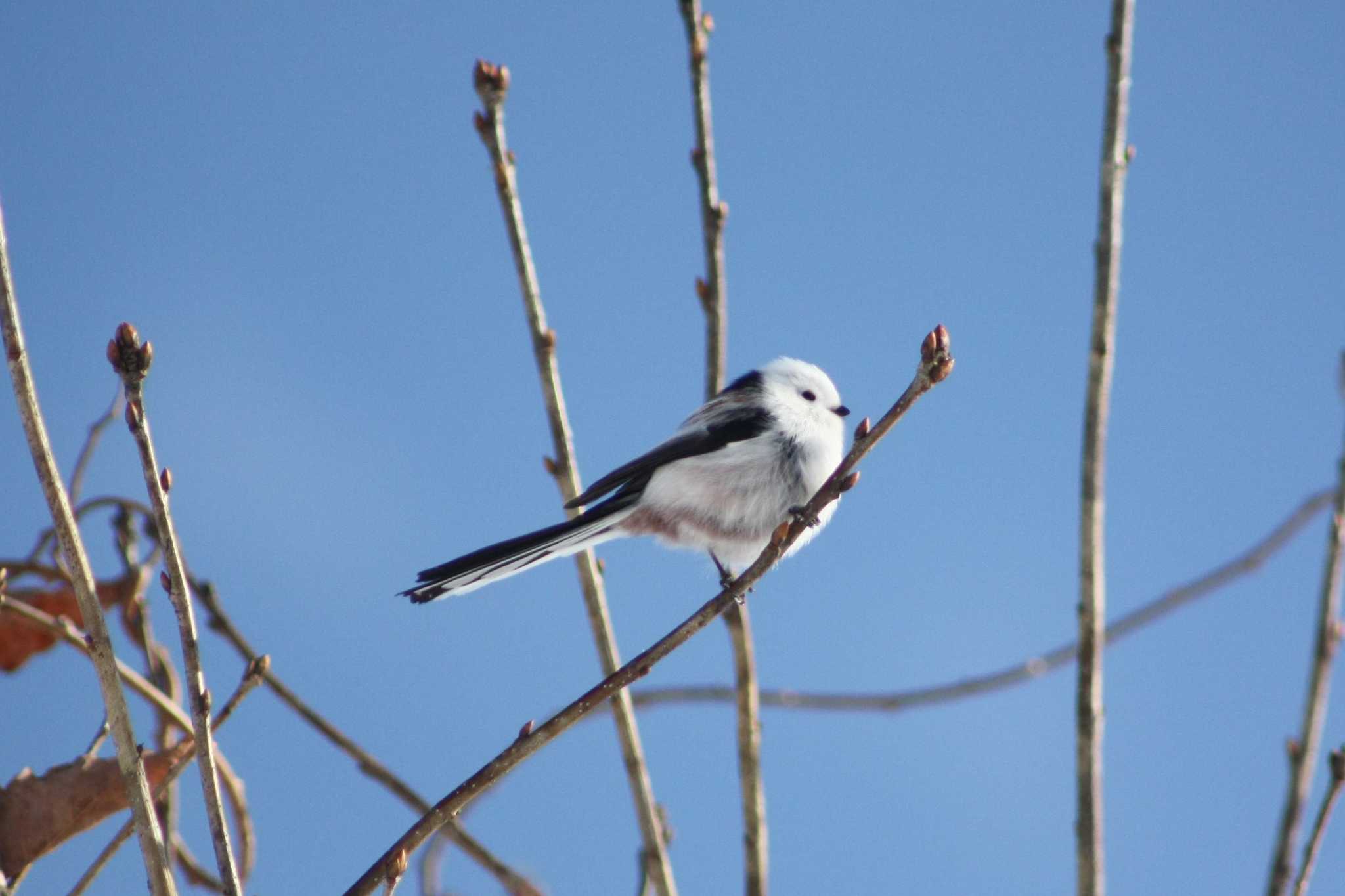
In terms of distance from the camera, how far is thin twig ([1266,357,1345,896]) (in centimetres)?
169

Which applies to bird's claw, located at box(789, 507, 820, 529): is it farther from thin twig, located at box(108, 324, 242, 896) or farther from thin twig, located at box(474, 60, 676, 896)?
thin twig, located at box(108, 324, 242, 896)

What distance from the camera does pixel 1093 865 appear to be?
1.82 m

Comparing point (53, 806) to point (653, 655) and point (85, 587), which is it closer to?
point (85, 587)

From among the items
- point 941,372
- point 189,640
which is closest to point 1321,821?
point 941,372

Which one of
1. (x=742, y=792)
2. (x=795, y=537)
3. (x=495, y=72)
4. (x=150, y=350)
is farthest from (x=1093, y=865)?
(x=495, y=72)

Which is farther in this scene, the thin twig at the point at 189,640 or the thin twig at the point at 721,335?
the thin twig at the point at 721,335

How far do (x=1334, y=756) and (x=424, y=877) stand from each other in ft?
6.48

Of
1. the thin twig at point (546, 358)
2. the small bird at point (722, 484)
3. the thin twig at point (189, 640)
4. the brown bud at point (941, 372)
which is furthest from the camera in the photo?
the small bird at point (722, 484)

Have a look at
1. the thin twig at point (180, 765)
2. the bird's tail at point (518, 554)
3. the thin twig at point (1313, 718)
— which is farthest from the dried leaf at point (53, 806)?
the thin twig at point (1313, 718)

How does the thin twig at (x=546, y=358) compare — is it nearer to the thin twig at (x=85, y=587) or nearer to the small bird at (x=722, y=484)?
the small bird at (x=722, y=484)

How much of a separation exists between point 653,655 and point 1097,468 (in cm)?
78

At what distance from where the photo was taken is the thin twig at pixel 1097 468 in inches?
73.0

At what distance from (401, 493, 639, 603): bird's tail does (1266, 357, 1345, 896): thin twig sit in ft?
4.74

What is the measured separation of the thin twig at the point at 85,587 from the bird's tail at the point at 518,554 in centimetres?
90
